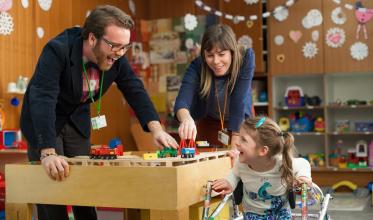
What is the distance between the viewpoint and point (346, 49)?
6.17 metres

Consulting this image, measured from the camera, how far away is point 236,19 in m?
6.44

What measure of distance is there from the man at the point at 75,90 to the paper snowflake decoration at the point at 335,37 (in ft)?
14.0

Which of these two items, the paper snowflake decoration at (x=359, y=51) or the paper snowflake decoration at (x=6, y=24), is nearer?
the paper snowflake decoration at (x=6, y=24)

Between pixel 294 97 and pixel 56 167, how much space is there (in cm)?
484

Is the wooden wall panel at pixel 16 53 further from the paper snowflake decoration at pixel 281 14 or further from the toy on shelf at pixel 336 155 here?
the toy on shelf at pixel 336 155

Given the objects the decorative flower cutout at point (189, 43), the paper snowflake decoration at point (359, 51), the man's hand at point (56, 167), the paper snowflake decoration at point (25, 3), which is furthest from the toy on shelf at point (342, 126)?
the man's hand at point (56, 167)

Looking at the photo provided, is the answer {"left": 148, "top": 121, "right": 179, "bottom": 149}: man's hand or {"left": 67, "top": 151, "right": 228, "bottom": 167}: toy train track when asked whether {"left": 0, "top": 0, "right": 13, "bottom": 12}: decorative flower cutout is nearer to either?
{"left": 148, "top": 121, "right": 179, "bottom": 149}: man's hand

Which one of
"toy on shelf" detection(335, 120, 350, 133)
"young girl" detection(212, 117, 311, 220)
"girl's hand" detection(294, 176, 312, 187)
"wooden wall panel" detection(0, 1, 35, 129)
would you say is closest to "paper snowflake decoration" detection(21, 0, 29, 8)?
"wooden wall panel" detection(0, 1, 35, 129)

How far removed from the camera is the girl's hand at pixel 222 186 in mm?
2059

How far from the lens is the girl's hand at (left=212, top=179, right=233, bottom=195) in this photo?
6.75 ft

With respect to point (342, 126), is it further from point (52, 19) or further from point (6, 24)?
point (6, 24)

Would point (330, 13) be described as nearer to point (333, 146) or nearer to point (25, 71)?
point (333, 146)

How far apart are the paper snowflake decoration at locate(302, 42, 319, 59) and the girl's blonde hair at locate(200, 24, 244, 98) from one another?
147 inches

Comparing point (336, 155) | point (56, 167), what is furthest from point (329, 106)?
point (56, 167)
